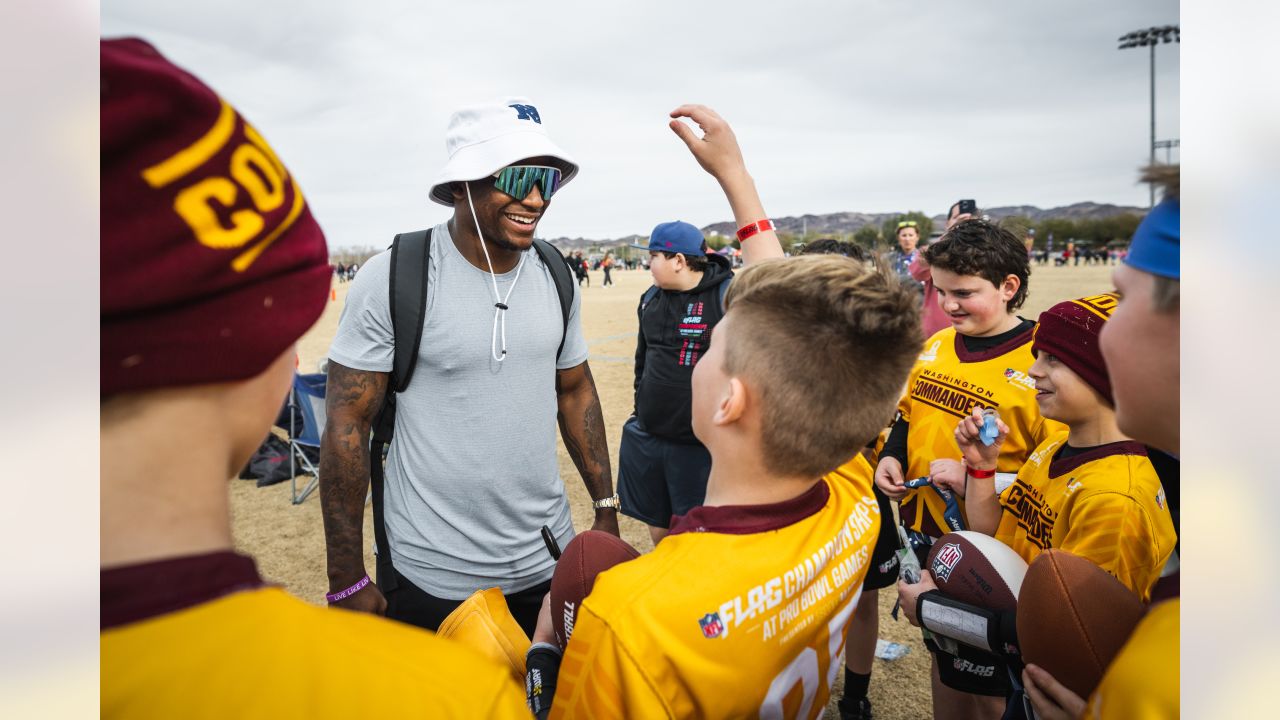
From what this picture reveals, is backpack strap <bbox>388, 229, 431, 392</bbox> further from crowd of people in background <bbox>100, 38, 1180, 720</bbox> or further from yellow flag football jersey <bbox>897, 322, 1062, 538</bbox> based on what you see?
yellow flag football jersey <bbox>897, 322, 1062, 538</bbox>

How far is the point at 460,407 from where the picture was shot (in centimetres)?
254

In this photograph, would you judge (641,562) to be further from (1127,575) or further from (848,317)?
(1127,575)

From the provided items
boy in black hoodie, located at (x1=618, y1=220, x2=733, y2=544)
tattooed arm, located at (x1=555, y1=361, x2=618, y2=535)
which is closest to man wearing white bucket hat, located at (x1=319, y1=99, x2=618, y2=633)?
tattooed arm, located at (x1=555, y1=361, x2=618, y2=535)

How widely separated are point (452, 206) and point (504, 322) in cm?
66

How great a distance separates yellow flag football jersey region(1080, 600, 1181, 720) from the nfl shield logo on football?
1125mm

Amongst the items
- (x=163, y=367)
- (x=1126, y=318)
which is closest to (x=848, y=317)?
(x=1126, y=318)

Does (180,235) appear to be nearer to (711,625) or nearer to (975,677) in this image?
(711,625)

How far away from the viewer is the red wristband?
6.64 ft

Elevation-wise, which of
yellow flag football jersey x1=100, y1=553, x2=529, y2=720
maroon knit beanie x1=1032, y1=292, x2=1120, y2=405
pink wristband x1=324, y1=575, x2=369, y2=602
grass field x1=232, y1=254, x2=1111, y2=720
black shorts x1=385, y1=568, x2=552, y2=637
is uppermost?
maroon knit beanie x1=1032, y1=292, x2=1120, y2=405

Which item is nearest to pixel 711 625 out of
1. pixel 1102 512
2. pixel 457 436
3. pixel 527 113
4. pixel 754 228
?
pixel 754 228

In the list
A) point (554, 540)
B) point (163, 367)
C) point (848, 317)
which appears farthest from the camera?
point (554, 540)

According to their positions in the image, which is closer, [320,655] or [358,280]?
[320,655]

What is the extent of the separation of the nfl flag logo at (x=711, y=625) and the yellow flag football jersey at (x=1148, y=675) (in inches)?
24.3
